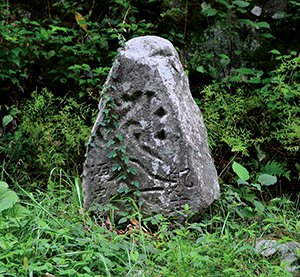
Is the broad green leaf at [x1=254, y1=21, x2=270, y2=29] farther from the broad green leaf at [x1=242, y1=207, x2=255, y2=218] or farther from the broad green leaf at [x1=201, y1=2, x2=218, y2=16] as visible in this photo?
the broad green leaf at [x1=242, y1=207, x2=255, y2=218]

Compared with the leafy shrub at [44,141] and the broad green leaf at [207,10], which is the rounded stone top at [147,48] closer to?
the leafy shrub at [44,141]

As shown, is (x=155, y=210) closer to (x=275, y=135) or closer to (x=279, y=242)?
(x=279, y=242)

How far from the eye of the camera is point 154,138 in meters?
3.42

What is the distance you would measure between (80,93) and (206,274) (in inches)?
101

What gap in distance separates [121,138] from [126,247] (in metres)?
0.81

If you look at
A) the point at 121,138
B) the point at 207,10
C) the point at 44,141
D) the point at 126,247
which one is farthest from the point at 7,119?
the point at 126,247

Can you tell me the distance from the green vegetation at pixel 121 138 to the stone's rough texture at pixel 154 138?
0.32 feet

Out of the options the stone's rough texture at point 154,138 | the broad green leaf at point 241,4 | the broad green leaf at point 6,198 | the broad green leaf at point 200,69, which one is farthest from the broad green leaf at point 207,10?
the broad green leaf at point 6,198

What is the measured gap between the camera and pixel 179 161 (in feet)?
11.1

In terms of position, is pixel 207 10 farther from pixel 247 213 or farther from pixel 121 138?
pixel 247 213

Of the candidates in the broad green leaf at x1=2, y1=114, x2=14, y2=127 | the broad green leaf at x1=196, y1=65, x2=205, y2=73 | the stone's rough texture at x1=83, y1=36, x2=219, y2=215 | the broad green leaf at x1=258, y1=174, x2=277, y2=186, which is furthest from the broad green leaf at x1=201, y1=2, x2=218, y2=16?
the broad green leaf at x1=2, y1=114, x2=14, y2=127

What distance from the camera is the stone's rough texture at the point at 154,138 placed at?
3.38 metres

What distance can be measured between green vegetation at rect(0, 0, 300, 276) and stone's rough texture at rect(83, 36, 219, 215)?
98 mm

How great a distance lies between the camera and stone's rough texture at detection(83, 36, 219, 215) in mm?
3383
